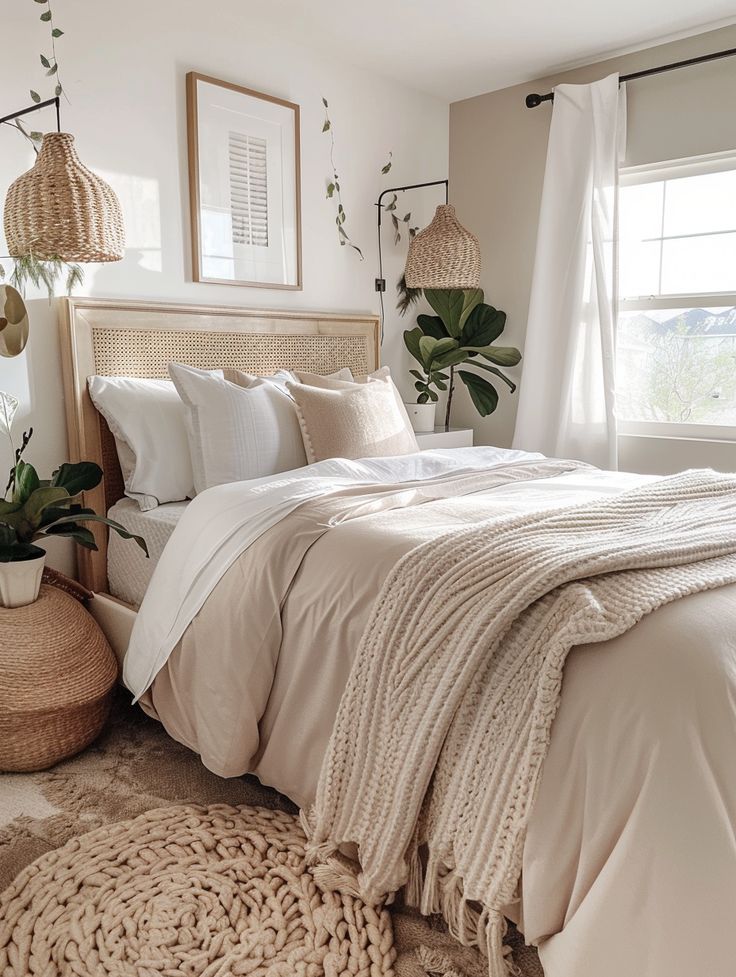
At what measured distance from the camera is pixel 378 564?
174cm

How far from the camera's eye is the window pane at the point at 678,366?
355 cm

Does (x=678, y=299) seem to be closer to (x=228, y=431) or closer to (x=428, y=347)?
(x=428, y=347)

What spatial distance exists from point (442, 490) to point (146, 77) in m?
1.87

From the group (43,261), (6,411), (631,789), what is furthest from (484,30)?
(631,789)

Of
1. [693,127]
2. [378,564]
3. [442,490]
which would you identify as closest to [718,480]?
[442,490]

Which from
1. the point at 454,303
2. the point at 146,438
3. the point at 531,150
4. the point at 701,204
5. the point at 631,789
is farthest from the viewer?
the point at 454,303

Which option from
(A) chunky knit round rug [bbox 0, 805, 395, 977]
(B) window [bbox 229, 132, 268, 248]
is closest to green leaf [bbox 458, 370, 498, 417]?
(B) window [bbox 229, 132, 268, 248]

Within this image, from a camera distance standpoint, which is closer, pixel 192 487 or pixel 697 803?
pixel 697 803

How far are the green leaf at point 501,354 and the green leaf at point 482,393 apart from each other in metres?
0.16

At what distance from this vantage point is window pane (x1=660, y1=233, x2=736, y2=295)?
11.5 feet

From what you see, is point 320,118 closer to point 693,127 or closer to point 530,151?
point 530,151

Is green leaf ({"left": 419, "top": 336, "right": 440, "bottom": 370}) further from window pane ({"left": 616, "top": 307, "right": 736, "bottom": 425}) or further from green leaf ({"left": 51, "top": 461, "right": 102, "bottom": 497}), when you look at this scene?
green leaf ({"left": 51, "top": 461, "right": 102, "bottom": 497})

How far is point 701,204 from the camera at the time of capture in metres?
3.54

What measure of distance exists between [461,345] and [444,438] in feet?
1.84
